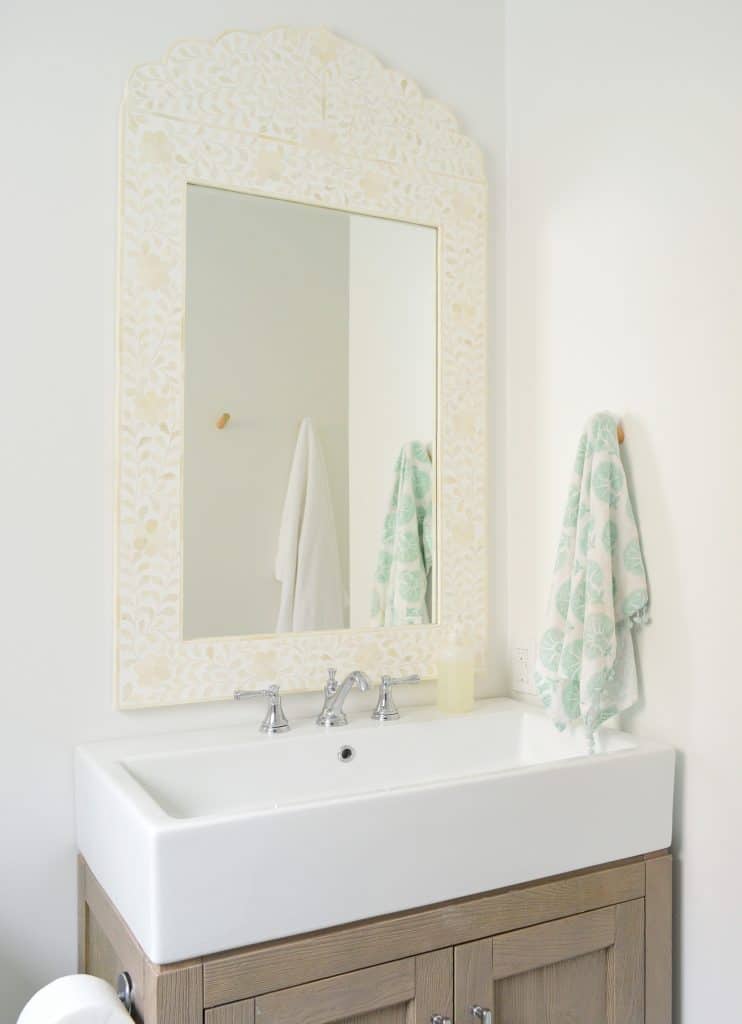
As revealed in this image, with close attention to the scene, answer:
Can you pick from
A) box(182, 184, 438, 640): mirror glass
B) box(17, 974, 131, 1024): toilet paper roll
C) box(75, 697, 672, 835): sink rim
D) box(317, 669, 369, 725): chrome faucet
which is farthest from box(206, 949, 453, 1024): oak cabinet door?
box(182, 184, 438, 640): mirror glass

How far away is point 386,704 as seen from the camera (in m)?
1.70

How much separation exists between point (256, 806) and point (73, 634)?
44cm

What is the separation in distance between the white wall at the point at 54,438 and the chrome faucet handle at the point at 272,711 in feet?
0.39

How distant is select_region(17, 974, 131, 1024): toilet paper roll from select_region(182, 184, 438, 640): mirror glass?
61 centimetres

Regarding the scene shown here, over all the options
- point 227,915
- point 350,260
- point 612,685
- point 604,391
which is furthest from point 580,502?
point 227,915

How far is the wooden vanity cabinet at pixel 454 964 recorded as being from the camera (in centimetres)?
113

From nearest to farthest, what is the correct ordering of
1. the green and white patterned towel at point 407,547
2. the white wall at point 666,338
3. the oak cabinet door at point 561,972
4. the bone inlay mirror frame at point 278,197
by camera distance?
the oak cabinet door at point 561,972, the white wall at point 666,338, the bone inlay mirror frame at point 278,197, the green and white patterned towel at point 407,547

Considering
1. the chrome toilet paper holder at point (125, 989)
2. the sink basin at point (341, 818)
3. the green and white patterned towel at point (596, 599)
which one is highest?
the green and white patterned towel at point (596, 599)

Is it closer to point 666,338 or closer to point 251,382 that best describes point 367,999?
point 251,382

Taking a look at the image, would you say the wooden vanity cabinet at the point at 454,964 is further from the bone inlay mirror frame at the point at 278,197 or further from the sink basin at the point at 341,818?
the bone inlay mirror frame at the point at 278,197

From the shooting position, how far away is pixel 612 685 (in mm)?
1611

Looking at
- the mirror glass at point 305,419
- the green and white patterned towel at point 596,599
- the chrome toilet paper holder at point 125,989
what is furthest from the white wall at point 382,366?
the chrome toilet paper holder at point 125,989

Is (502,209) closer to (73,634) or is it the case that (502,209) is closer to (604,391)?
(604,391)

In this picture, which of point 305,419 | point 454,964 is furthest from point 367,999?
point 305,419
